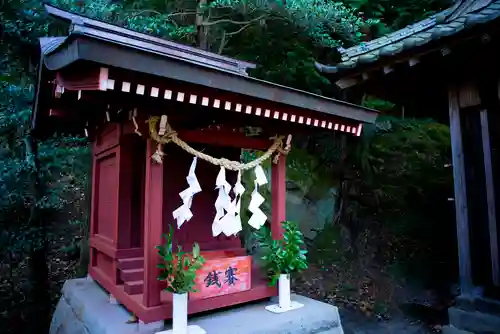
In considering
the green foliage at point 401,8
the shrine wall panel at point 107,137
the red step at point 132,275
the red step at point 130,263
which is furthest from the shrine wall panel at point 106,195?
the green foliage at point 401,8

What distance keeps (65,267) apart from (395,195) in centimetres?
808

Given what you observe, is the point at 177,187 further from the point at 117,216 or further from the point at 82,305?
the point at 82,305

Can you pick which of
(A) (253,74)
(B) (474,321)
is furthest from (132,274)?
(A) (253,74)

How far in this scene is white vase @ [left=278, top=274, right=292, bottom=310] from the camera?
12.5 feet

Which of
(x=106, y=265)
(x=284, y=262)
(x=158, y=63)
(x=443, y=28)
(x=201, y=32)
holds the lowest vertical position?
(x=106, y=265)

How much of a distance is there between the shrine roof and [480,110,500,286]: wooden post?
1127 millimetres

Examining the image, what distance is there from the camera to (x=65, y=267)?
8641 mm

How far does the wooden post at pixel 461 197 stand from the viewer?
3512mm

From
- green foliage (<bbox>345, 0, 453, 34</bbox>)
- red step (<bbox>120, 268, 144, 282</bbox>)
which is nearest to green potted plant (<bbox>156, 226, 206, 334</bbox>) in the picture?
red step (<bbox>120, 268, 144, 282</bbox>)

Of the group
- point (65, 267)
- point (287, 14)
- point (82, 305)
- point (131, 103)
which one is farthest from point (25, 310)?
point (287, 14)

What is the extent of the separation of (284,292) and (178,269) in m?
1.37

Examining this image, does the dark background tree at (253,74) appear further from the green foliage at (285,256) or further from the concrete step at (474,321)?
the concrete step at (474,321)

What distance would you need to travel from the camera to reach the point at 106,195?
4.69 m

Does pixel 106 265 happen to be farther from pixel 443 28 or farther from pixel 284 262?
pixel 443 28
